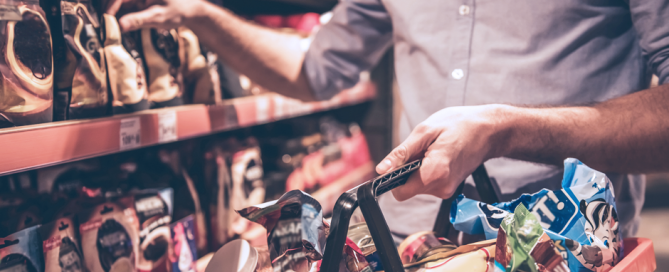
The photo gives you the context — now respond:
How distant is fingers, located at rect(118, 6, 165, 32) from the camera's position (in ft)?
3.13

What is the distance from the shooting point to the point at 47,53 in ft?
2.50

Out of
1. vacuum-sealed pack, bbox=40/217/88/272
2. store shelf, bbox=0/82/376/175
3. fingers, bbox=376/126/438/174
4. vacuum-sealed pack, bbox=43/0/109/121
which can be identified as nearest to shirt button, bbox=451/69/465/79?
fingers, bbox=376/126/438/174

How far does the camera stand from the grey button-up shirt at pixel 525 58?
899 millimetres

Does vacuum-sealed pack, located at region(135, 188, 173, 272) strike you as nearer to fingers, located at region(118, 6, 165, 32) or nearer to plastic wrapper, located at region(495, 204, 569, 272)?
fingers, located at region(118, 6, 165, 32)

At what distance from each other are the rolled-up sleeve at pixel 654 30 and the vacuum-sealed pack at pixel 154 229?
109 centimetres

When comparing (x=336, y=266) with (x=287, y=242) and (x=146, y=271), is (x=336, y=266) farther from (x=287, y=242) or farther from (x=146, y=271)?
(x=146, y=271)

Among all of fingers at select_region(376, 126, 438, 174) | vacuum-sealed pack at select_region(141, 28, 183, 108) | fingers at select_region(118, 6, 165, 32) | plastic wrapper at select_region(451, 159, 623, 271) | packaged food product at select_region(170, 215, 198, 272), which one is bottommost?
packaged food product at select_region(170, 215, 198, 272)

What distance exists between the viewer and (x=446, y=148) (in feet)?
2.15

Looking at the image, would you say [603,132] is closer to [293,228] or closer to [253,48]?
[293,228]

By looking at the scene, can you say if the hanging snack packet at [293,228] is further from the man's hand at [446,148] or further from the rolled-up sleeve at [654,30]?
the rolled-up sleeve at [654,30]

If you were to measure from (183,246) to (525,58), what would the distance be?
927 millimetres

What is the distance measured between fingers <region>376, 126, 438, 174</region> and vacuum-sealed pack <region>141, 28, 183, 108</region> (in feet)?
2.23

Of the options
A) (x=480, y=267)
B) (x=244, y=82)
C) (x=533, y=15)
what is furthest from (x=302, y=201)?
(x=244, y=82)

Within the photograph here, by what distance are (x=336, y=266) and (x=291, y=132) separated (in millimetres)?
1555
